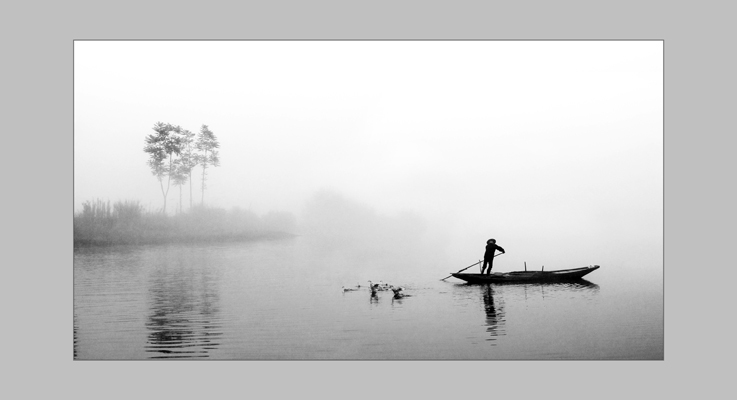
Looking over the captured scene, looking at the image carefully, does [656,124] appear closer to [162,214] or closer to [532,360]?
[532,360]

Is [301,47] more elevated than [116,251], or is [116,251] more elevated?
[301,47]

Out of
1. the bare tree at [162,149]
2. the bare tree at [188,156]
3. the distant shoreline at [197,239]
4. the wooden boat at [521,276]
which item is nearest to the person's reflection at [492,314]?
the wooden boat at [521,276]

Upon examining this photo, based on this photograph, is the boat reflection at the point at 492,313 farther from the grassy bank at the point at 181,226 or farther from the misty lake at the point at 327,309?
the grassy bank at the point at 181,226

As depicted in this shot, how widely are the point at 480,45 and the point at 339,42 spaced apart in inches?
78.0

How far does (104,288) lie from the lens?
427 inches

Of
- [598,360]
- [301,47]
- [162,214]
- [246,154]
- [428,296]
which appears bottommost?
[598,360]

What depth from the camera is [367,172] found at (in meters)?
11.2

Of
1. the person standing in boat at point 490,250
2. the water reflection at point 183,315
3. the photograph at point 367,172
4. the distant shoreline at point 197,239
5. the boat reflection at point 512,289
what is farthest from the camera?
the person standing in boat at point 490,250

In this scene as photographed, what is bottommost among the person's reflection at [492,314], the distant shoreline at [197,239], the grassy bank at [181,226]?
the person's reflection at [492,314]

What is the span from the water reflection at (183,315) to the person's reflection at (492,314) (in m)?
3.61

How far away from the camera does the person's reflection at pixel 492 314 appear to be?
408 inches

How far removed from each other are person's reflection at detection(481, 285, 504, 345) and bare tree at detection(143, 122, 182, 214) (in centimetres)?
473

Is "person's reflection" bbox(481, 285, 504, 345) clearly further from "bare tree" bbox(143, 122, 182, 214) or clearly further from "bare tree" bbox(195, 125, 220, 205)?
"bare tree" bbox(143, 122, 182, 214)

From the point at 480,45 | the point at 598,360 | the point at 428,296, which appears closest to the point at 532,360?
the point at 598,360
